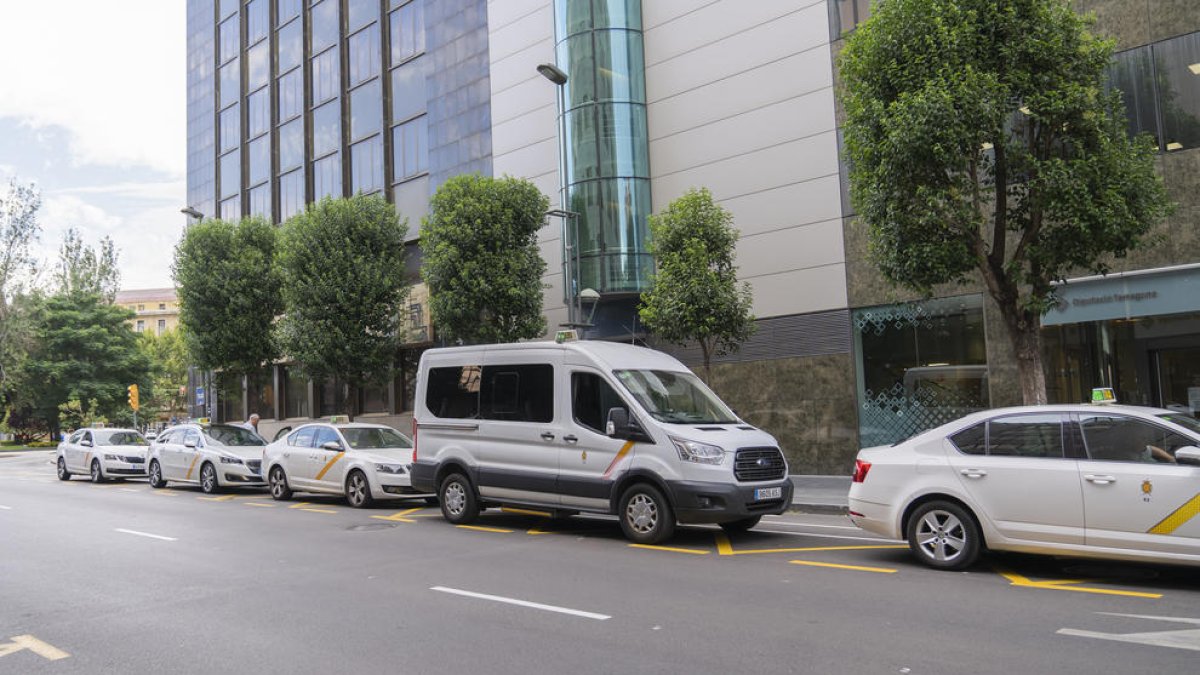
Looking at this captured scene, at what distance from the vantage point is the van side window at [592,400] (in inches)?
422

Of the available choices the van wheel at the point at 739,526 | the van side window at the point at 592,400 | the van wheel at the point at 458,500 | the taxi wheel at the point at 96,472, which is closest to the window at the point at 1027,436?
the van wheel at the point at 739,526

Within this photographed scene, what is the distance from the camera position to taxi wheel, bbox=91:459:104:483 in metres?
23.1

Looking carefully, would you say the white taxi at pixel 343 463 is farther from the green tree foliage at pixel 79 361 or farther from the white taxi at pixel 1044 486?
the green tree foliage at pixel 79 361

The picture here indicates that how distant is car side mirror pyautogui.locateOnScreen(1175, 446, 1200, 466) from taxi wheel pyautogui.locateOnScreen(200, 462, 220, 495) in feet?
58.5

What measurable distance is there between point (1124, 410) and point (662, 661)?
491cm

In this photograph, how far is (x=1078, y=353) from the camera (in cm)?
1524

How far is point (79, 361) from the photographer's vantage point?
2234 inches

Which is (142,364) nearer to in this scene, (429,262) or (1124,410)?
(429,262)

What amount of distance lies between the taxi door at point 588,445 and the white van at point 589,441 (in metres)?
0.01

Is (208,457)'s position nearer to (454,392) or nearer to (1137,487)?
(454,392)

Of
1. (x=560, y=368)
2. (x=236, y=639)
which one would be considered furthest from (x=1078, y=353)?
(x=236, y=639)

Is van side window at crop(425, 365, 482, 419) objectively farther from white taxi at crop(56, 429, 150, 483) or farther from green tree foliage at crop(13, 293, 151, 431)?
green tree foliage at crop(13, 293, 151, 431)

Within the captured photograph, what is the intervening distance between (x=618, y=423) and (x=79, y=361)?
190ft

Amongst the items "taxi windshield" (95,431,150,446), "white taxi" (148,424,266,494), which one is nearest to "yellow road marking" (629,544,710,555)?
"white taxi" (148,424,266,494)
